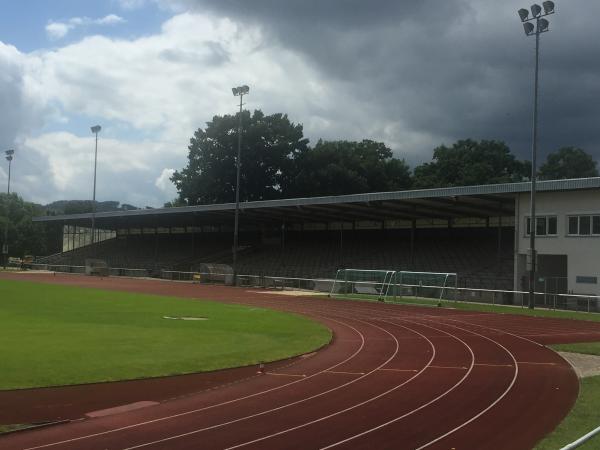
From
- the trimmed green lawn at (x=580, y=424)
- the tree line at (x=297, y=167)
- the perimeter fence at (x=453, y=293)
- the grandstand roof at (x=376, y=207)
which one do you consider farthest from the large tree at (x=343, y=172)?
the trimmed green lawn at (x=580, y=424)

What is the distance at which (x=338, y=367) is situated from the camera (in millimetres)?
15086

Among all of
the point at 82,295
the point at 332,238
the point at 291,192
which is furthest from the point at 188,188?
the point at 82,295

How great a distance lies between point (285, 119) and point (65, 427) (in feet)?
259

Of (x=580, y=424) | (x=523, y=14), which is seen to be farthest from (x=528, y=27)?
(x=580, y=424)

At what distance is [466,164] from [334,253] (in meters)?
35.4

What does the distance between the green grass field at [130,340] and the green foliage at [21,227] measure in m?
64.4

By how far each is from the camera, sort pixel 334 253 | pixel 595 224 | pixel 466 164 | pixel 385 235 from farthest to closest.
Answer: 1. pixel 466 164
2. pixel 385 235
3. pixel 334 253
4. pixel 595 224

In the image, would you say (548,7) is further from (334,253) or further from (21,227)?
(21,227)

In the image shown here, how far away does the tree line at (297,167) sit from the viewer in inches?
3243

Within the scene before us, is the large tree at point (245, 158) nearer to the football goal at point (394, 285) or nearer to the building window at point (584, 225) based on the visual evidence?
the football goal at point (394, 285)

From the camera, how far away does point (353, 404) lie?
11.0 metres

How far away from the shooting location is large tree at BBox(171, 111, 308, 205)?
273 ft

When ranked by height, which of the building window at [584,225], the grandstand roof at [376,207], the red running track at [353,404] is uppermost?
the grandstand roof at [376,207]

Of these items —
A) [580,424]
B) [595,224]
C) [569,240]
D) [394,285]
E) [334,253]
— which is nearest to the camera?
[580,424]
